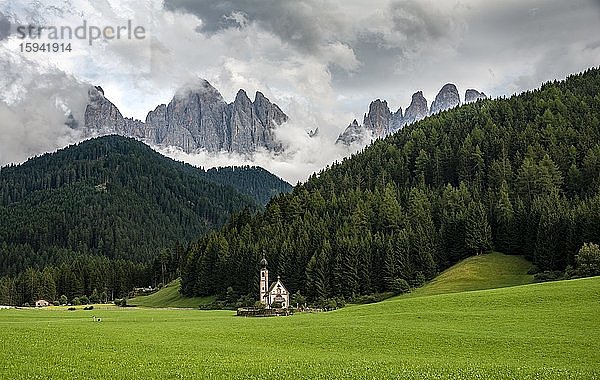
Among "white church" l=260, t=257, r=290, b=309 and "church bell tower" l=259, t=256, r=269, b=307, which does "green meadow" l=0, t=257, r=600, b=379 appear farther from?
"church bell tower" l=259, t=256, r=269, b=307

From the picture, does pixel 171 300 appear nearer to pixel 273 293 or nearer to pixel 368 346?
pixel 273 293

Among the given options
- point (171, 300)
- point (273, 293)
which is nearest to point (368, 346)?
point (273, 293)

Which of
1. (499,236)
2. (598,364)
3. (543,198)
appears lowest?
(598,364)

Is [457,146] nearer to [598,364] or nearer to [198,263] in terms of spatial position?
[198,263]

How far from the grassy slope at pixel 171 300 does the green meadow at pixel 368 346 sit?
6752 centimetres

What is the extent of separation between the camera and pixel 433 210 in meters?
131

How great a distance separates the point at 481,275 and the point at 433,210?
36.0m

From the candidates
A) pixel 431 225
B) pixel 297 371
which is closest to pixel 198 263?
pixel 431 225

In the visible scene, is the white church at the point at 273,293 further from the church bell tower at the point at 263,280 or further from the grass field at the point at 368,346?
the grass field at the point at 368,346

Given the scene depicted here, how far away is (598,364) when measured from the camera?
32.2m

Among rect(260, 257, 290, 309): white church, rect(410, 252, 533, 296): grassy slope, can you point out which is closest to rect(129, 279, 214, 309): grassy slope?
rect(260, 257, 290, 309): white church

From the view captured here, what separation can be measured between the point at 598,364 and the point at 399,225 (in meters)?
93.6

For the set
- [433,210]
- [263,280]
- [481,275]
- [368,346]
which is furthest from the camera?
[433,210]

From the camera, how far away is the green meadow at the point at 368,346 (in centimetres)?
2869
